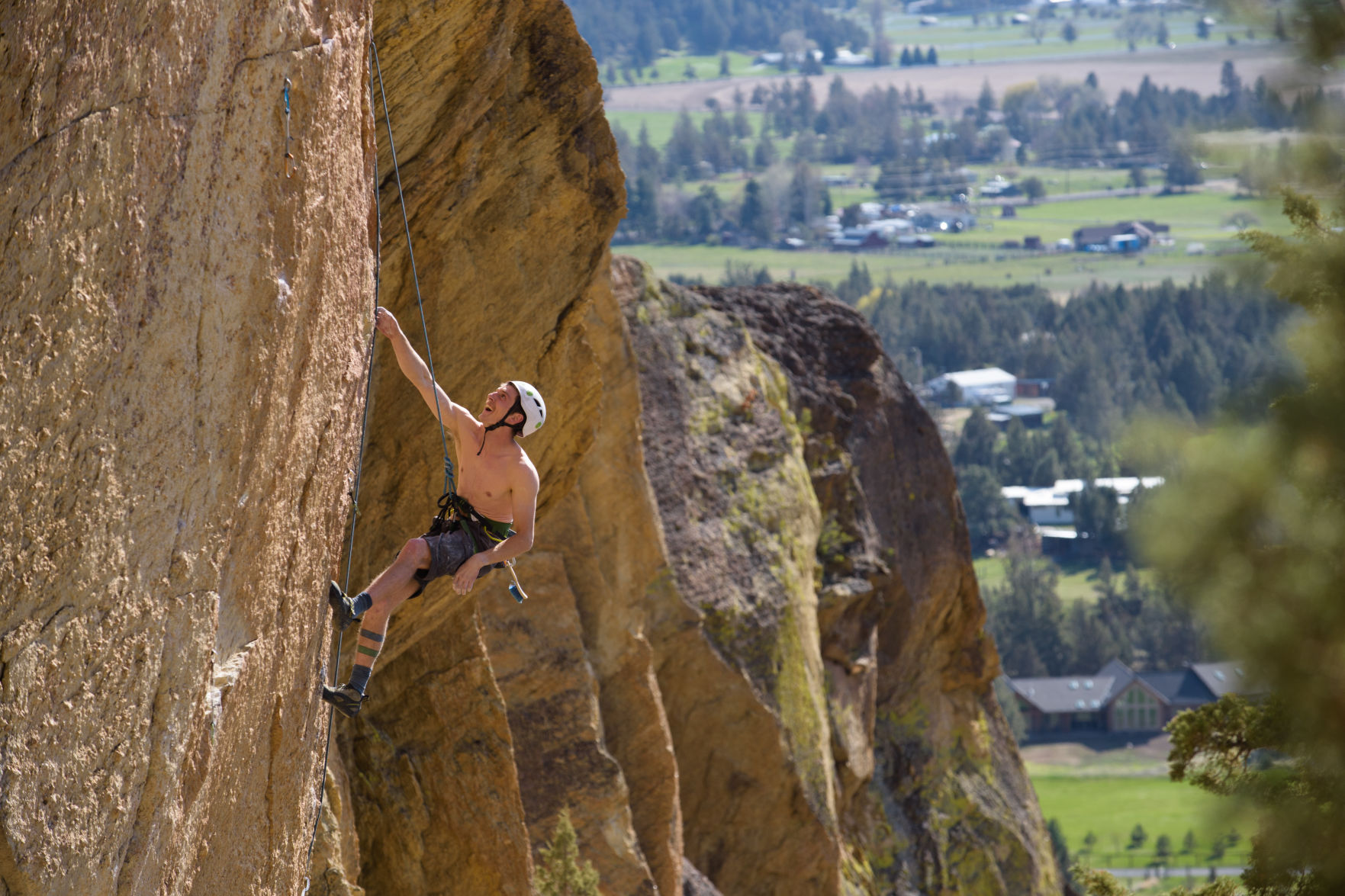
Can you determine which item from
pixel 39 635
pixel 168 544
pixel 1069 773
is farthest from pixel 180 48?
pixel 1069 773

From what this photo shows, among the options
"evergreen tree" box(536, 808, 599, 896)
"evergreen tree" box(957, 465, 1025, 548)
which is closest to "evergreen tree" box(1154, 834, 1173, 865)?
"evergreen tree" box(957, 465, 1025, 548)

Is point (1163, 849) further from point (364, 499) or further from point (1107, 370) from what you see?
point (364, 499)

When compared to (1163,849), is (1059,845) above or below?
above

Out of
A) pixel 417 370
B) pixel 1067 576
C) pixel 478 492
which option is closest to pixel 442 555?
pixel 478 492

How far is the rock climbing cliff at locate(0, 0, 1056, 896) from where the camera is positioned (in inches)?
189

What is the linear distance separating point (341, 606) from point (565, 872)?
645cm

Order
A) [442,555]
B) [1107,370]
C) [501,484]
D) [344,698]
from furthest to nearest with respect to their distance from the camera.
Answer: [1107,370] < [501,484] < [442,555] < [344,698]

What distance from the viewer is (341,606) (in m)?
7.12

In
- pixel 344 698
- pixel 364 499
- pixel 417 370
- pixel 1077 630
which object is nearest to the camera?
pixel 344 698

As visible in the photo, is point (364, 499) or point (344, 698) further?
point (364, 499)

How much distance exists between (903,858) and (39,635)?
71.6 ft

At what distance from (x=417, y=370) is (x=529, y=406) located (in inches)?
25.4

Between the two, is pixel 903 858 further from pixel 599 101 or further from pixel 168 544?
pixel 168 544

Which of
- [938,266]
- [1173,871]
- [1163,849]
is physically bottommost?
[1173,871]
